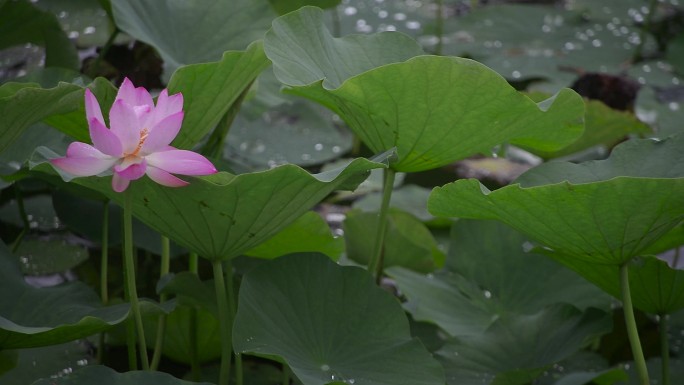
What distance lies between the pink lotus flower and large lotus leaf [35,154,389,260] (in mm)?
49

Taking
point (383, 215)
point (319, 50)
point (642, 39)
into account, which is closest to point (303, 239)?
point (383, 215)

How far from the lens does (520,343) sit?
1.26m

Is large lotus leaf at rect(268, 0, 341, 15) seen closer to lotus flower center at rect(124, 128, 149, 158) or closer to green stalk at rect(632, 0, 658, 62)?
lotus flower center at rect(124, 128, 149, 158)

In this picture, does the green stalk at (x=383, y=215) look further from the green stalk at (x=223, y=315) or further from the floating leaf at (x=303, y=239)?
the green stalk at (x=223, y=315)

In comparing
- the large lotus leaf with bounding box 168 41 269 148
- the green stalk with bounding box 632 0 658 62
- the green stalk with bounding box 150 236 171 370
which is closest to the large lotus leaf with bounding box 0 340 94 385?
the green stalk with bounding box 150 236 171 370

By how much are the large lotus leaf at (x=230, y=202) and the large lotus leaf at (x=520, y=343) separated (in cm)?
36

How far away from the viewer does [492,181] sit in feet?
6.66

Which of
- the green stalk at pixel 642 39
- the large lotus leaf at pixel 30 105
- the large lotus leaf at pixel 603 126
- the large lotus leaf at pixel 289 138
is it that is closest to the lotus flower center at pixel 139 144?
the large lotus leaf at pixel 30 105

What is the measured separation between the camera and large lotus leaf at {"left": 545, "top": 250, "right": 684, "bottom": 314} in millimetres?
1130

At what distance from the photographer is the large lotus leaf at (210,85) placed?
1.05m

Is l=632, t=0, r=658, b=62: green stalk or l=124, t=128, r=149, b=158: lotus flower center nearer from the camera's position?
l=124, t=128, r=149, b=158: lotus flower center

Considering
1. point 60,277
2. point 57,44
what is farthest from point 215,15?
point 60,277

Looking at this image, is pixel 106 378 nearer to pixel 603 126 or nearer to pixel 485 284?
pixel 485 284

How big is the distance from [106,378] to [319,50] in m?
0.46
